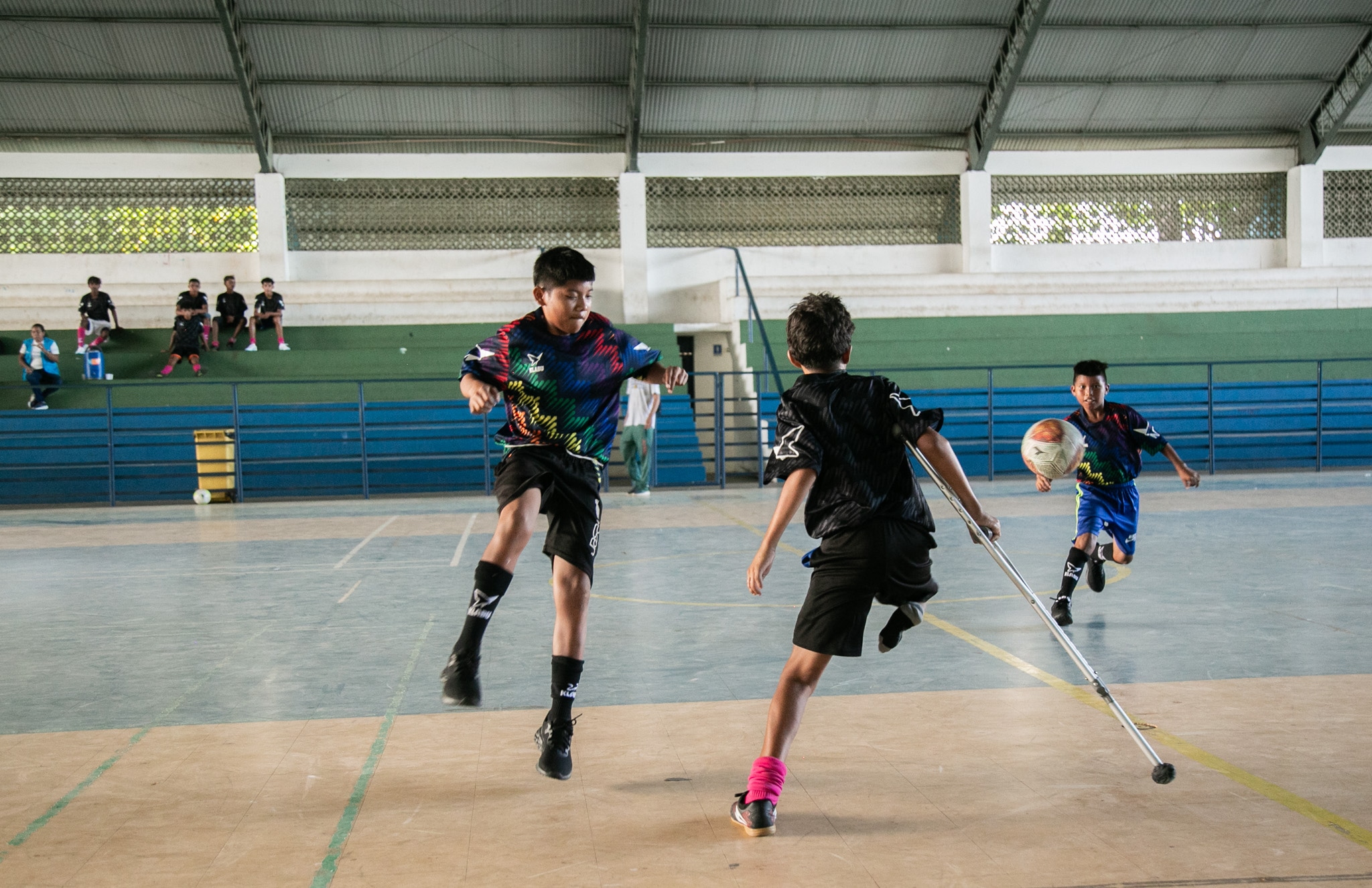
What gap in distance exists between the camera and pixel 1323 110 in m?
25.3

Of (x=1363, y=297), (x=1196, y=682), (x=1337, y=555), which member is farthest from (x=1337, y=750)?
(x=1363, y=297)

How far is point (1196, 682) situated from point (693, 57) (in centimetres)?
2010

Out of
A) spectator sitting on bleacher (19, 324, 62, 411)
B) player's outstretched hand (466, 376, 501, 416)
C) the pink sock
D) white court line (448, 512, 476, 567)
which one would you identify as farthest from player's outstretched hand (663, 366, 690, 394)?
spectator sitting on bleacher (19, 324, 62, 411)

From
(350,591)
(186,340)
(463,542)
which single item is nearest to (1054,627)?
(350,591)

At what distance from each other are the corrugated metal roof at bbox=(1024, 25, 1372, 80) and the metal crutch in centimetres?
2192

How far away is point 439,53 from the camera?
2283cm

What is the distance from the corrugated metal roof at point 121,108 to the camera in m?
23.0

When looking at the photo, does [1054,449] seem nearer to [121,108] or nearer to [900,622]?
[900,622]

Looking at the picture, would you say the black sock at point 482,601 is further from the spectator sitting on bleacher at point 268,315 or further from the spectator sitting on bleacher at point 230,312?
the spectator sitting on bleacher at point 230,312

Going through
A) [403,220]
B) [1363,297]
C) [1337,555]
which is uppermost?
[403,220]

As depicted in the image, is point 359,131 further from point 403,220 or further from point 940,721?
point 940,721

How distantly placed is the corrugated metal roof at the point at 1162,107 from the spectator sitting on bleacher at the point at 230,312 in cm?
1631

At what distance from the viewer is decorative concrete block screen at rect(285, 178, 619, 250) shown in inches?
987

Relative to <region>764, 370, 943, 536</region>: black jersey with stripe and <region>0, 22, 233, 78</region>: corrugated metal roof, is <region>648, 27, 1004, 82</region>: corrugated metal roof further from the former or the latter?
<region>764, 370, 943, 536</region>: black jersey with stripe
